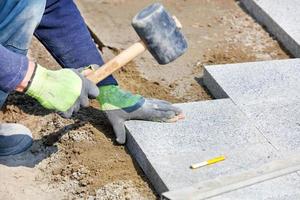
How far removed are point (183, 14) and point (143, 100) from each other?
2004 millimetres

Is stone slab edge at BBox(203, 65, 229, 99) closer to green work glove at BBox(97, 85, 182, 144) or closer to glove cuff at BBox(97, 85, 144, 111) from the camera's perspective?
green work glove at BBox(97, 85, 182, 144)

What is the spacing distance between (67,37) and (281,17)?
2.32 metres

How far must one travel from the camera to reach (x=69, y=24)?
4293mm

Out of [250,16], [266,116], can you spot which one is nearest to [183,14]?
[250,16]

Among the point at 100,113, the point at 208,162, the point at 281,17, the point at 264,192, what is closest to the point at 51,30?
the point at 100,113

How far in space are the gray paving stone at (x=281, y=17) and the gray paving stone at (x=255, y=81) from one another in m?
0.43

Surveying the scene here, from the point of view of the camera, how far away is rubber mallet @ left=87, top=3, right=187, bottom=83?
3829mm

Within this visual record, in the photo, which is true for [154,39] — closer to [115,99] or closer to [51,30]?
[115,99]

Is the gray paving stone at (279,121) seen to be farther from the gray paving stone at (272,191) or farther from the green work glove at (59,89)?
the green work glove at (59,89)

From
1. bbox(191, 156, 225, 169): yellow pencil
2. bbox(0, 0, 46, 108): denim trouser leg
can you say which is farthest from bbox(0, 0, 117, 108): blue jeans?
bbox(191, 156, 225, 169): yellow pencil

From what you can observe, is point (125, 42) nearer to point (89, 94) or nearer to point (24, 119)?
point (24, 119)

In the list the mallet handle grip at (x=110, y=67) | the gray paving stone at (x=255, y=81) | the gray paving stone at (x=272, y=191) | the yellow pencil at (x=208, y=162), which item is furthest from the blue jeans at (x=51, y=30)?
the gray paving stone at (x=272, y=191)

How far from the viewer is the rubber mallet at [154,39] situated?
3829 millimetres

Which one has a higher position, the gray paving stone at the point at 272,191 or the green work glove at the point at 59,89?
the green work glove at the point at 59,89
